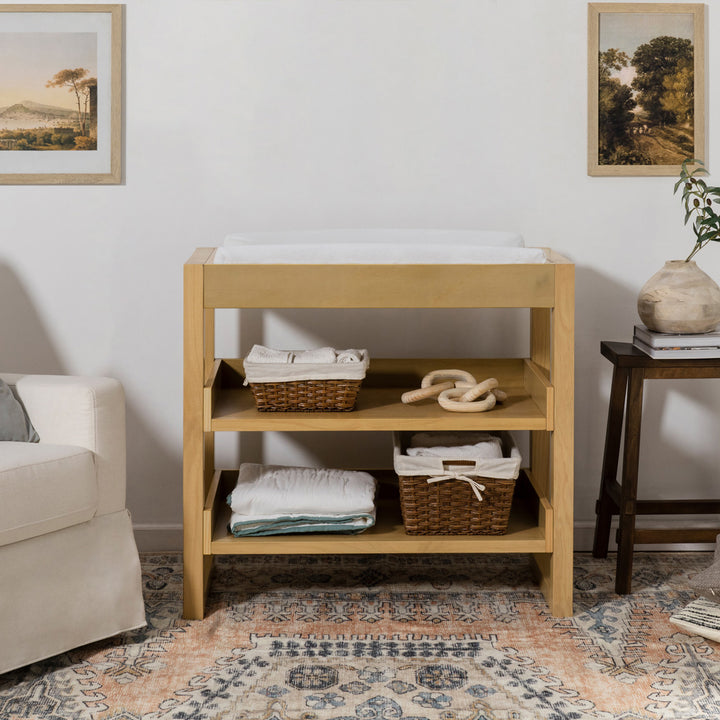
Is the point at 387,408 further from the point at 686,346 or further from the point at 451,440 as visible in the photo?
the point at 686,346

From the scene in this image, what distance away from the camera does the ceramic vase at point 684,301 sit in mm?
2070

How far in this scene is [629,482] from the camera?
A: 2.10m

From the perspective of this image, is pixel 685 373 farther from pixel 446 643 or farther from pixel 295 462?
pixel 295 462

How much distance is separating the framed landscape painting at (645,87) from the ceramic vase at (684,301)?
43 centimetres

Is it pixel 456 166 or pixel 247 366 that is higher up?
pixel 456 166

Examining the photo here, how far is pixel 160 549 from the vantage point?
2484 mm

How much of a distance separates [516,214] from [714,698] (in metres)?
1.32

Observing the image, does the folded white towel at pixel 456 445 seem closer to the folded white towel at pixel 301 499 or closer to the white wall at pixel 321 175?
the folded white towel at pixel 301 499

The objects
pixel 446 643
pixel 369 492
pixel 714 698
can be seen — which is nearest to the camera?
pixel 714 698

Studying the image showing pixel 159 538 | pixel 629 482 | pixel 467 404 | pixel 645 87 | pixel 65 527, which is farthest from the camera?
pixel 159 538

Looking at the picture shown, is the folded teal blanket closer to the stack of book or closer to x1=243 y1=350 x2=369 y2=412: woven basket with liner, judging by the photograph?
x1=243 y1=350 x2=369 y2=412: woven basket with liner

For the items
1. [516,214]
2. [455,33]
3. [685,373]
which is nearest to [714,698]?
[685,373]

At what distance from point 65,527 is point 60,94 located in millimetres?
1221

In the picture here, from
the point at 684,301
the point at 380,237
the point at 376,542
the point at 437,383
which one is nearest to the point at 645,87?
the point at 684,301
